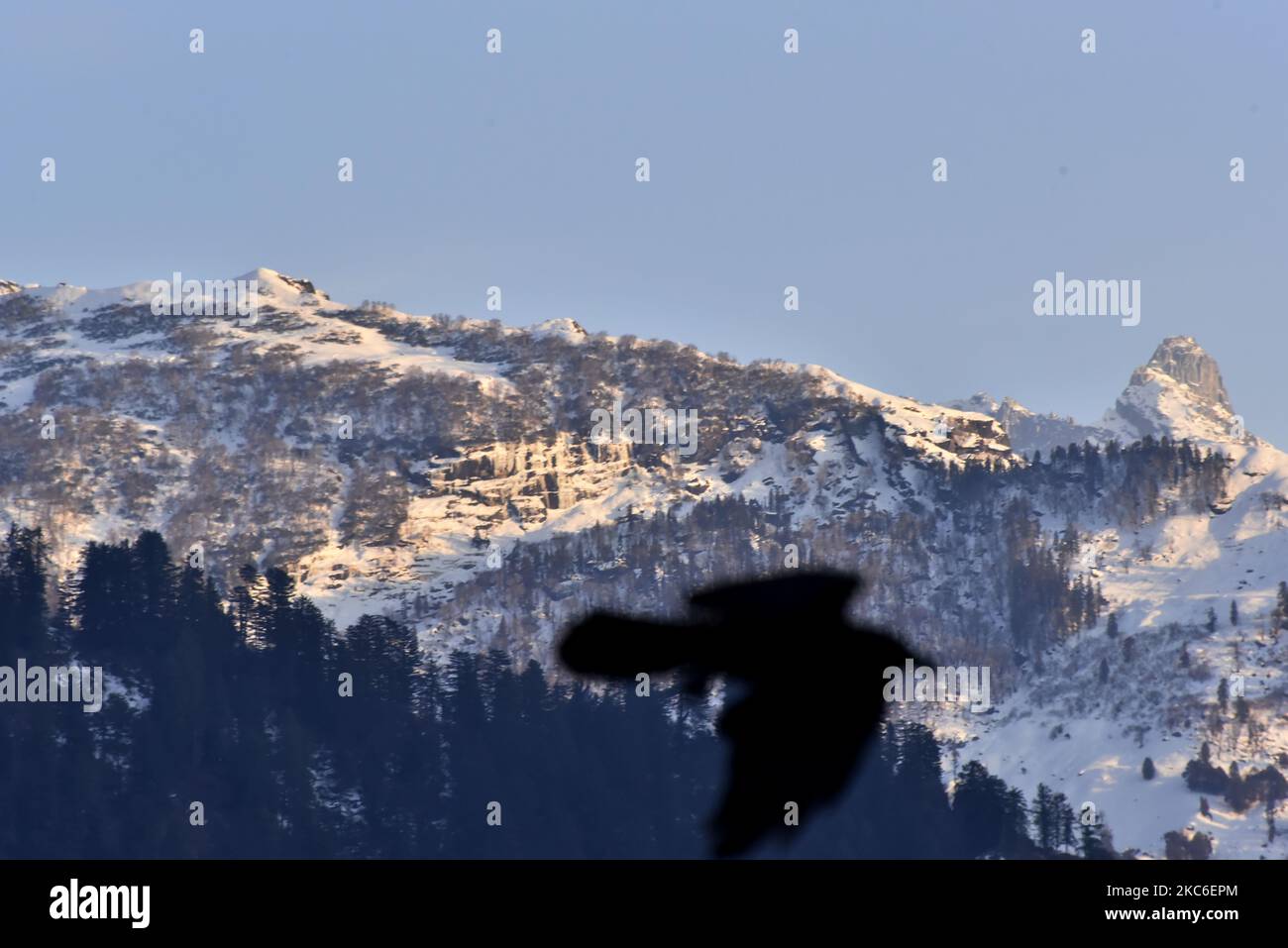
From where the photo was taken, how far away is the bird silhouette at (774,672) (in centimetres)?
2545

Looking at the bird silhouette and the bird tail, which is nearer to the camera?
the bird tail

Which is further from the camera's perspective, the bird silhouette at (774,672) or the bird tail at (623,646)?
the bird silhouette at (774,672)

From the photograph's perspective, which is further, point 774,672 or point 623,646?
point 774,672

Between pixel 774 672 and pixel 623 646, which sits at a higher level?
pixel 623 646

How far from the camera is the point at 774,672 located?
26703 mm

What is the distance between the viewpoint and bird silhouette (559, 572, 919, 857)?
2545 cm
